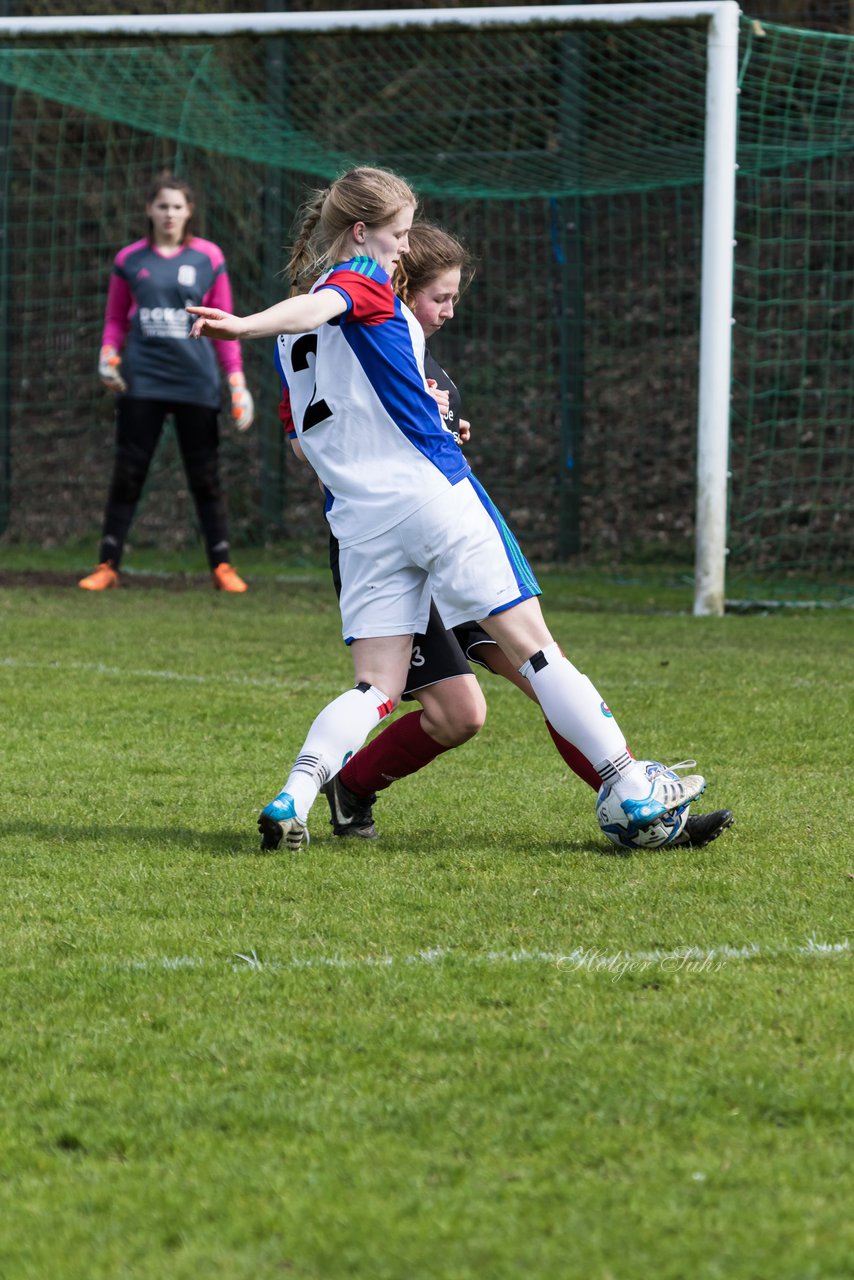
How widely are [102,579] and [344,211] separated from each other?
22.1 ft

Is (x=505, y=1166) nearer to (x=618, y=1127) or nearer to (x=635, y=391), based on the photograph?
(x=618, y=1127)

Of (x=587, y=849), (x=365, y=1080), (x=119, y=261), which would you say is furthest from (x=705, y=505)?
(x=365, y=1080)

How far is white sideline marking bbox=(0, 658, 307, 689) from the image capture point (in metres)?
6.74

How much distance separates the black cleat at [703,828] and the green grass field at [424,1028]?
0.20 feet

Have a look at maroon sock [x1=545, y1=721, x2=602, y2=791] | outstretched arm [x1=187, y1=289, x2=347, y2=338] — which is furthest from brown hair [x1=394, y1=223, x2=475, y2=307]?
maroon sock [x1=545, y1=721, x2=602, y2=791]

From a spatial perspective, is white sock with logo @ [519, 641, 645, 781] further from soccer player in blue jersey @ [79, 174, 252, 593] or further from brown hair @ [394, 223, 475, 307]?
soccer player in blue jersey @ [79, 174, 252, 593]

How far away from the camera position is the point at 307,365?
404 cm

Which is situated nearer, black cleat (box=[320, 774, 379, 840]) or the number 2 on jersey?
the number 2 on jersey

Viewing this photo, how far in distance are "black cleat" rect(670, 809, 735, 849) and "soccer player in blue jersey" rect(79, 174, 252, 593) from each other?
6.16 metres

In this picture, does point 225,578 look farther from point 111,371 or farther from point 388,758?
point 388,758

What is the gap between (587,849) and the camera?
13.3 ft

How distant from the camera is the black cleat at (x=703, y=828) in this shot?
3.98 m

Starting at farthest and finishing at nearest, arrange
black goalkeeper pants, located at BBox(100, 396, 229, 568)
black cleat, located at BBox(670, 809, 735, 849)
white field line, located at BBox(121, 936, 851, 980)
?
1. black goalkeeper pants, located at BBox(100, 396, 229, 568)
2. black cleat, located at BBox(670, 809, 735, 849)
3. white field line, located at BBox(121, 936, 851, 980)

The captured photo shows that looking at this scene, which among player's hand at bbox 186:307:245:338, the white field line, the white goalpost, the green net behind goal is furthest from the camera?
the green net behind goal
